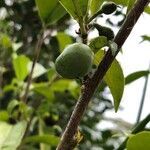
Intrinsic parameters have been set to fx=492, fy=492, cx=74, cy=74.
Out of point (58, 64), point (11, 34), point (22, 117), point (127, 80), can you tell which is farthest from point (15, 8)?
point (58, 64)

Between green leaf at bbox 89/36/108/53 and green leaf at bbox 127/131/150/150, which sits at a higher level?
green leaf at bbox 89/36/108/53

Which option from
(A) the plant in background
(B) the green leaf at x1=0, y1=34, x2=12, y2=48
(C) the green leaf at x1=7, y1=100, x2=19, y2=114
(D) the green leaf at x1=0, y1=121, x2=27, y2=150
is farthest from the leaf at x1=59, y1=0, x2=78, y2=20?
(B) the green leaf at x1=0, y1=34, x2=12, y2=48

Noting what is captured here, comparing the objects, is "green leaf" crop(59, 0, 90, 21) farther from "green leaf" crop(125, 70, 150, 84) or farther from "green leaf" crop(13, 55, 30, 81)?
"green leaf" crop(13, 55, 30, 81)

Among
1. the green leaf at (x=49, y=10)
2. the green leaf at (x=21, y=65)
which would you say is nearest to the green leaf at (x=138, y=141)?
the green leaf at (x=49, y=10)

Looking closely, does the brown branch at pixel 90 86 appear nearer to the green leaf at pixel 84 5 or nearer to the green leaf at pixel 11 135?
the green leaf at pixel 84 5

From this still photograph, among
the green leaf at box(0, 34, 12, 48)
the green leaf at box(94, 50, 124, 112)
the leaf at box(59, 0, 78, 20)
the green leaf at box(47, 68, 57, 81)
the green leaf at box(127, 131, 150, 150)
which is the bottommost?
the green leaf at box(47, 68, 57, 81)

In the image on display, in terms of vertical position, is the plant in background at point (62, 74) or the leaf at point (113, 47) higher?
the leaf at point (113, 47)

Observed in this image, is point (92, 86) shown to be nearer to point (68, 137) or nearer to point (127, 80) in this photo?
point (68, 137)

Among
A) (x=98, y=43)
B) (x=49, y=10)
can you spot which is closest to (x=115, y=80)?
(x=98, y=43)
